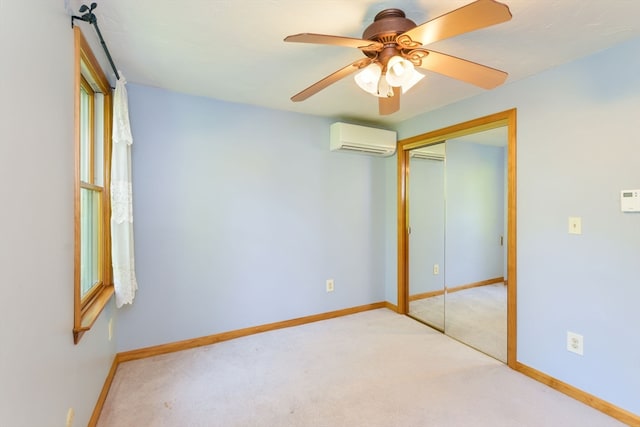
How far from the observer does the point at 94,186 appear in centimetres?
196

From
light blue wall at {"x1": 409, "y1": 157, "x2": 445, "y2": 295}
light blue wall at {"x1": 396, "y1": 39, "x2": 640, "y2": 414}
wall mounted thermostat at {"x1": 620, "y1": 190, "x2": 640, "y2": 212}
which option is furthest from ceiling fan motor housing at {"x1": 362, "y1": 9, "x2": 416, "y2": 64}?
light blue wall at {"x1": 409, "y1": 157, "x2": 445, "y2": 295}

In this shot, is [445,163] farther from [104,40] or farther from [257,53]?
[104,40]

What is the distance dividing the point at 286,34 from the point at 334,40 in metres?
0.56

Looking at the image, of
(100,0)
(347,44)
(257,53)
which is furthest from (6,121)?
(257,53)

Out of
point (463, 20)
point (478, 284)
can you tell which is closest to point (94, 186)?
point (463, 20)

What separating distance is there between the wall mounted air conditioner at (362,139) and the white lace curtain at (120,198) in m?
1.88

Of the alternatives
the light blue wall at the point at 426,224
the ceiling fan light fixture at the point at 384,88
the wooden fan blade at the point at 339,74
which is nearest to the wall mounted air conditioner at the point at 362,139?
the light blue wall at the point at 426,224

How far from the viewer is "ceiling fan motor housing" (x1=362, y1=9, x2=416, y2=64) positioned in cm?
138

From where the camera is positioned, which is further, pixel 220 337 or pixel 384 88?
pixel 220 337

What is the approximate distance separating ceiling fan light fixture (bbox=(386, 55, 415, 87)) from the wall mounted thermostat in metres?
1.54

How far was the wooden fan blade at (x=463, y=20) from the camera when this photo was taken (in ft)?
3.31

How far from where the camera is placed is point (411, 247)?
11.8ft

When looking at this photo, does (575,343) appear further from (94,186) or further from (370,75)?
(94,186)

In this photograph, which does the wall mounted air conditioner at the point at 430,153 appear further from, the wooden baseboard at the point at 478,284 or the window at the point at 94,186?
the window at the point at 94,186
